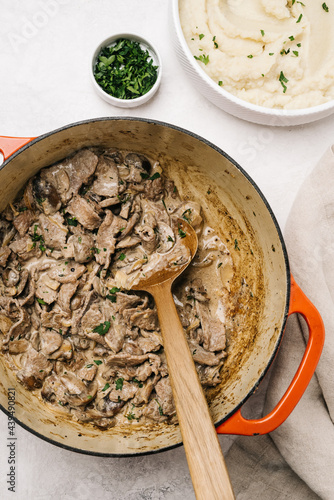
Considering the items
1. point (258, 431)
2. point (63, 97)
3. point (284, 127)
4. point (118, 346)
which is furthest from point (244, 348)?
point (63, 97)

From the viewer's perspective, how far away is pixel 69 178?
9.91 ft

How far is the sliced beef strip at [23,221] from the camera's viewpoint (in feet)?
9.71

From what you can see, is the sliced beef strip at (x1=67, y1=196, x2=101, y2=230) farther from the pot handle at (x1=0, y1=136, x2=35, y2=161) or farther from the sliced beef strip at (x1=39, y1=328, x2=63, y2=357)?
the sliced beef strip at (x1=39, y1=328, x2=63, y2=357)

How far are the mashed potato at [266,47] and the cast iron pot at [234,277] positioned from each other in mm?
610

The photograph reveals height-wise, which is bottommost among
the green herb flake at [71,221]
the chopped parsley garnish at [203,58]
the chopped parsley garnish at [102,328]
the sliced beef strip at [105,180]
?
the chopped parsley garnish at [102,328]

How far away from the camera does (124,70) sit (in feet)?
10.2

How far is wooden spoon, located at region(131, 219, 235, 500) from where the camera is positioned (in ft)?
7.27

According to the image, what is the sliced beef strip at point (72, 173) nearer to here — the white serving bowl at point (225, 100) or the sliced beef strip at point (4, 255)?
the sliced beef strip at point (4, 255)

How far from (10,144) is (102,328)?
1.29m

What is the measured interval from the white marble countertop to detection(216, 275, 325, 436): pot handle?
0.80 metres

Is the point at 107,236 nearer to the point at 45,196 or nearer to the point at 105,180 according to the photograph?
the point at 105,180

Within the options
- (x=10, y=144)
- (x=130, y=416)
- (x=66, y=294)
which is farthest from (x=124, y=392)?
(x=10, y=144)

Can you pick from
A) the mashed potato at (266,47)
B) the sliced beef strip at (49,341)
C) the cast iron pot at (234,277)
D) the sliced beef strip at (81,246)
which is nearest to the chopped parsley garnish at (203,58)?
the mashed potato at (266,47)

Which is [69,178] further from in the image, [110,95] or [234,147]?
[234,147]
